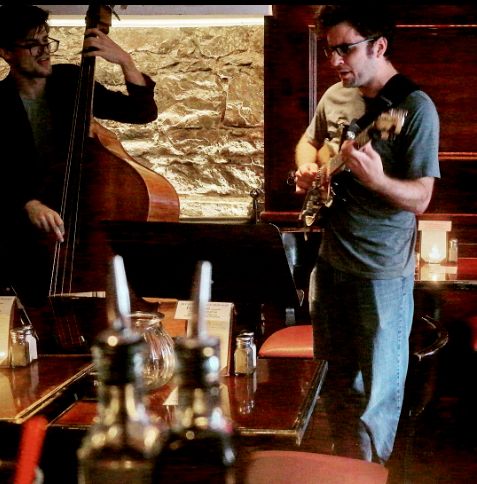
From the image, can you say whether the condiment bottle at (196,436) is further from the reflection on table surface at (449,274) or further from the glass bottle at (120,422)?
the reflection on table surface at (449,274)

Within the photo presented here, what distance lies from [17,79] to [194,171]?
1.32 m

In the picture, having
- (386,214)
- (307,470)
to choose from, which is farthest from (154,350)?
(386,214)

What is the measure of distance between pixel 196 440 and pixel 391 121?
1649 mm

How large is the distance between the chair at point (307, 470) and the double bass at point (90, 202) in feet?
3.48

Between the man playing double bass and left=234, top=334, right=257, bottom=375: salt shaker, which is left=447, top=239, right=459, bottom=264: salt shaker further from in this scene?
left=234, top=334, right=257, bottom=375: salt shaker

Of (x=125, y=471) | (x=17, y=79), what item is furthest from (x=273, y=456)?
(x=17, y=79)

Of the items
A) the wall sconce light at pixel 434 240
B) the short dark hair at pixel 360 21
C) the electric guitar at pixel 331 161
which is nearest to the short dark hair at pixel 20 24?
the short dark hair at pixel 360 21

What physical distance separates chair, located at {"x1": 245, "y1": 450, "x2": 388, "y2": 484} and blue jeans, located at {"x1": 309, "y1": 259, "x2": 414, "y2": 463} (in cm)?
79

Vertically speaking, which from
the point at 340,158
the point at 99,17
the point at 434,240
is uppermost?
the point at 99,17

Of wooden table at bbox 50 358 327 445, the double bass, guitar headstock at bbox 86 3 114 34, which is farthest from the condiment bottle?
guitar headstock at bbox 86 3 114 34

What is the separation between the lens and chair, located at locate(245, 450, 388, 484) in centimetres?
132

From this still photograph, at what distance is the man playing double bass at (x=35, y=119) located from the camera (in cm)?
241

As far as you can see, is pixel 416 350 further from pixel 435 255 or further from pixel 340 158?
pixel 435 255

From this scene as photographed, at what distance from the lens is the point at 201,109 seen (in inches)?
147
